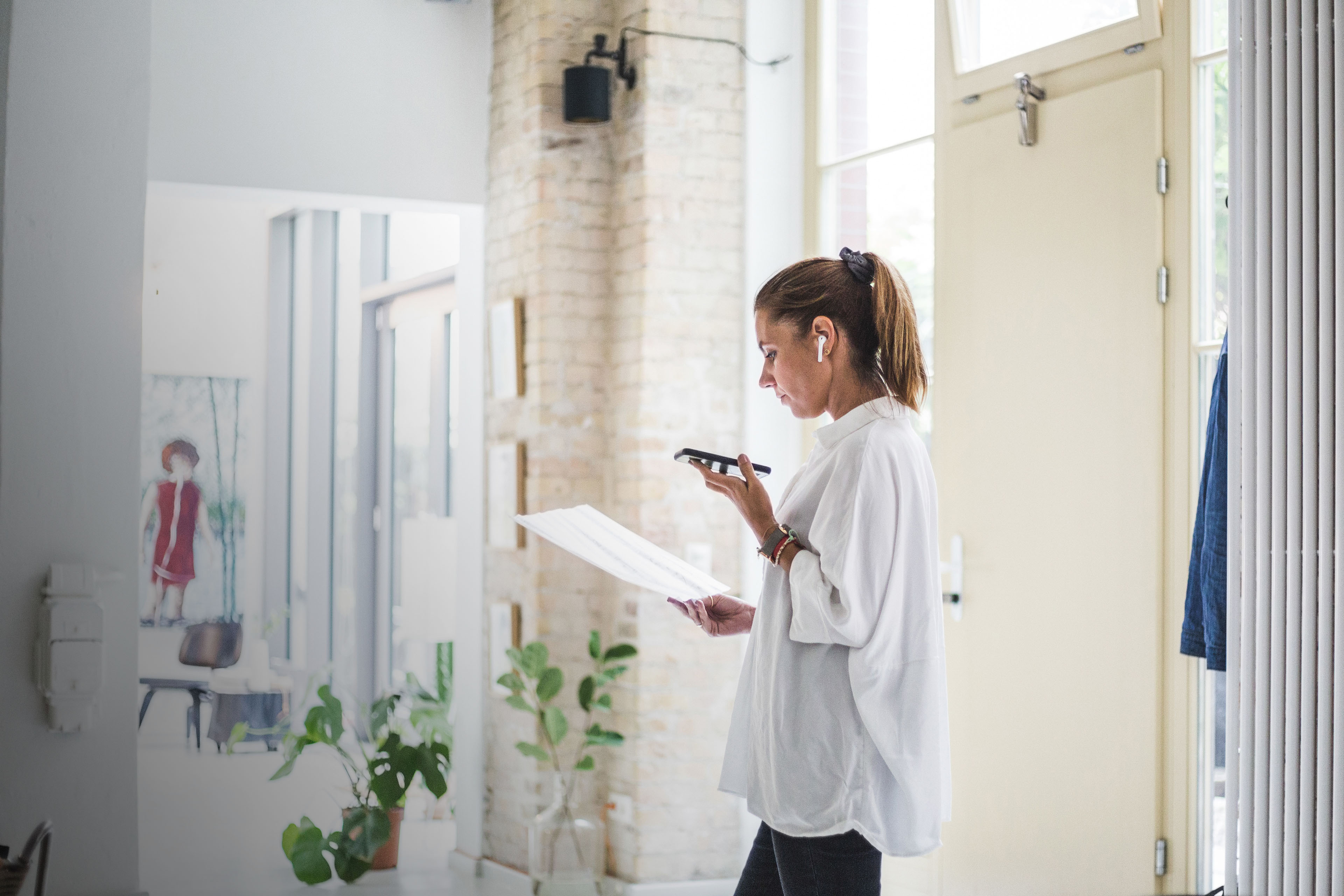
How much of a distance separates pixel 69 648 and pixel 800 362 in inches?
103

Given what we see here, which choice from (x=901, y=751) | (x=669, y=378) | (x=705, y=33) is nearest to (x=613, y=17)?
(x=705, y=33)

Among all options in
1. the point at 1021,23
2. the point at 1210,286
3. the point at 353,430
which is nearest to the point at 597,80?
the point at 1021,23

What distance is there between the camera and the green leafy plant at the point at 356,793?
427 cm

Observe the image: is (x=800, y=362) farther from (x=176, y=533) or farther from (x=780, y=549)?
(x=176, y=533)

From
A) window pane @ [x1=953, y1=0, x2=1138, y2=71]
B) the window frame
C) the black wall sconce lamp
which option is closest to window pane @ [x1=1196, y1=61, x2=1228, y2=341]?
the window frame

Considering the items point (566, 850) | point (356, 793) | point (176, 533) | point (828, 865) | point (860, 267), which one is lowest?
point (566, 850)

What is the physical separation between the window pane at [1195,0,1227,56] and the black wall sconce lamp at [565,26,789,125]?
5.88 ft

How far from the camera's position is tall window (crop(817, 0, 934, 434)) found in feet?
13.2

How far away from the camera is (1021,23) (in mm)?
3531

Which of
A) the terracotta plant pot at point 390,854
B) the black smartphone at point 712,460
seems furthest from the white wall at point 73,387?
the black smartphone at point 712,460

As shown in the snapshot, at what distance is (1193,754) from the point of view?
9.82 feet

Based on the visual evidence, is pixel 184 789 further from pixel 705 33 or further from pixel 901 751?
pixel 901 751

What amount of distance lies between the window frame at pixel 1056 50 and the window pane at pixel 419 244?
10.2 feet

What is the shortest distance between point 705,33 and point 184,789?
420 centimetres
